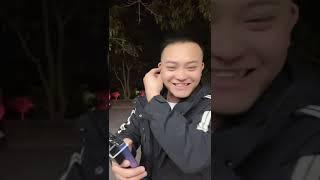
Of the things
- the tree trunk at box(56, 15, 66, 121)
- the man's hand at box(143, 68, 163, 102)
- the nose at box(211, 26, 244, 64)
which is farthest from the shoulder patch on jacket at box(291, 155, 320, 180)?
the tree trunk at box(56, 15, 66, 121)

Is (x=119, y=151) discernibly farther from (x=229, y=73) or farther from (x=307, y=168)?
(x=307, y=168)

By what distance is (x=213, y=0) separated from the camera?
1075 mm

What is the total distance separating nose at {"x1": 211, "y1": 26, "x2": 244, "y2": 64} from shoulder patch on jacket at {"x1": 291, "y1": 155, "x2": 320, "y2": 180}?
0.36 m

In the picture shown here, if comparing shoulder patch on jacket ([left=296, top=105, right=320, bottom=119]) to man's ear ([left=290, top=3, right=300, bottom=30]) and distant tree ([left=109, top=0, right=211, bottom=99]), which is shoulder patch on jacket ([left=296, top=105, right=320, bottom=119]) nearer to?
man's ear ([left=290, top=3, right=300, bottom=30])

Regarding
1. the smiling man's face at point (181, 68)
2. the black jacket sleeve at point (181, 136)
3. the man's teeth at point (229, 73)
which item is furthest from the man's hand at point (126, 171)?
the man's teeth at point (229, 73)

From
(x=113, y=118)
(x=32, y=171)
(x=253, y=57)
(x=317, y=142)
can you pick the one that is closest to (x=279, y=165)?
(x=317, y=142)

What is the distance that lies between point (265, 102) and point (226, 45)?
22 cm

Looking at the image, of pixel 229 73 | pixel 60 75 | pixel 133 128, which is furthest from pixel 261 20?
pixel 60 75

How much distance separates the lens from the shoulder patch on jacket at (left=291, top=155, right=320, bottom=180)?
1156 mm

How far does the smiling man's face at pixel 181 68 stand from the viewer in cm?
116

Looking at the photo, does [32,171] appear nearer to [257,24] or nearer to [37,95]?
[37,95]

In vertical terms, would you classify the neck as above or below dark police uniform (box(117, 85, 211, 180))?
above

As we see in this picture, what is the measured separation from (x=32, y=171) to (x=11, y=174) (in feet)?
0.23

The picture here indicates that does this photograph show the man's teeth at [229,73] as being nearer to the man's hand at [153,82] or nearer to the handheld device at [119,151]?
the man's hand at [153,82]
